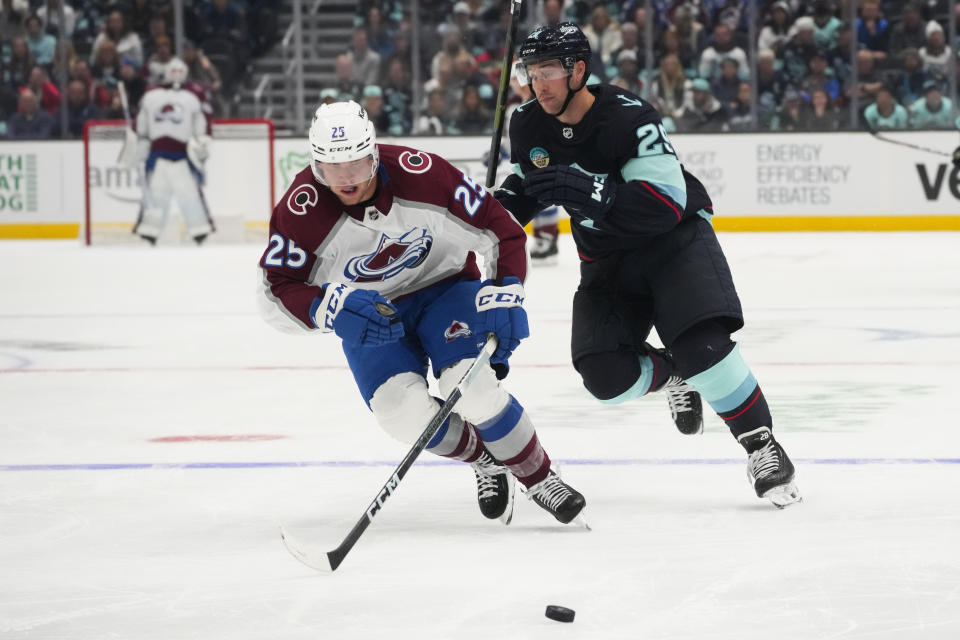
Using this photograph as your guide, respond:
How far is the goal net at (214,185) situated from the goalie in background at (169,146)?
104 mm

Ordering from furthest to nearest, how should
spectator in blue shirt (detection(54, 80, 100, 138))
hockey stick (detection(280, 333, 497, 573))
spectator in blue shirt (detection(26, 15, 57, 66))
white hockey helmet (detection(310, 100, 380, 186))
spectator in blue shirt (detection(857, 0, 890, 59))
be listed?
spectator in blue shirt (detection(26, 15, 57, 66)) → spectator in blue shirt (detection(54, 80, 100, 138)) → spectator in blue shirt (detection(857, 0, 890, 59)) → white hockey helmet (detection(310, 100, 380, 186)) → hockey stick (detection(280, 333, 497, 573))

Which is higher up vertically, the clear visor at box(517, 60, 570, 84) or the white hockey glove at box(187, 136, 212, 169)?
the clear visor at box(517, 60, 570, 84)

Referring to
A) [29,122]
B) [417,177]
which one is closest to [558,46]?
[417,177]

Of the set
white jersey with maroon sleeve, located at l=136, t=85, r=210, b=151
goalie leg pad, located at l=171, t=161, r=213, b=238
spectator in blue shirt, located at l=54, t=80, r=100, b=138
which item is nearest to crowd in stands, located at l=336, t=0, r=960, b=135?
white jersey with maroon sleeve, located at l=136, t=85, r=210, b=151

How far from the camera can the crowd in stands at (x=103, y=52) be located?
12.6 meters

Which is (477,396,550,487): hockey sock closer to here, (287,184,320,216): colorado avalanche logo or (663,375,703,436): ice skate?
(287,184,320,216): colorado avalanche logo

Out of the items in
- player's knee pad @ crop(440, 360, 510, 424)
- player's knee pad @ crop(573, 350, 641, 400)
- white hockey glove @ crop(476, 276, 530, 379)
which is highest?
white hockey glove @ crop(476, 276, 530, 379)

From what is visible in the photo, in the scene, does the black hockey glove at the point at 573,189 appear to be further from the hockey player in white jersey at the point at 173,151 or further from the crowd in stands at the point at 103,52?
the crowd in stands at the point at 103,52

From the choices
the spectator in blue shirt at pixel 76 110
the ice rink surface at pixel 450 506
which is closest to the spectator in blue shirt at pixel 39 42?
the spectator in blue shirt at pixel 76 110

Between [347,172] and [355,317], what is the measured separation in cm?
28

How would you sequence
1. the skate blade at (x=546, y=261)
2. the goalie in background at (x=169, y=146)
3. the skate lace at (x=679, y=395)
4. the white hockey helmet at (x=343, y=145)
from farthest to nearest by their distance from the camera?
the goalie in background at (x=169, y=146) < the skate blade at (x=546, y=261) < the skate lace at (x=679, y=395) < the white hockey helmet at (x=343, y=145)

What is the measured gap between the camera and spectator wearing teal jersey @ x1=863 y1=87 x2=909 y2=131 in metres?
11.7

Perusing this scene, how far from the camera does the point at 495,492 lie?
308cm

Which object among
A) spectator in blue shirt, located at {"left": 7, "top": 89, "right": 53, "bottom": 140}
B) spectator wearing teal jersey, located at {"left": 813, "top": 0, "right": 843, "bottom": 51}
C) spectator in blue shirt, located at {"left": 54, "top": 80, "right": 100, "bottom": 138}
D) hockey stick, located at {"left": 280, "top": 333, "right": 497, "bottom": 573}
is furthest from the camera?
spectator in blue shirt, located at {"left": 54, "top": 80, "right": 100, "bottom": 138}
